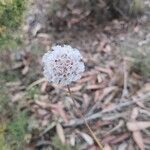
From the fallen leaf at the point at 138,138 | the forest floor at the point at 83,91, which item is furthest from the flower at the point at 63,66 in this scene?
the fallen leaf at the point at 138,138

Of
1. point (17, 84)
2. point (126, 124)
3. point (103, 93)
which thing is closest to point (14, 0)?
point (17, 84)

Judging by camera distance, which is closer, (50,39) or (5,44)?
(5,44)

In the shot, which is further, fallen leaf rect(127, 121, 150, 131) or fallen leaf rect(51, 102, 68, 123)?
fallen leaf rect(51, 102, 68, 123)

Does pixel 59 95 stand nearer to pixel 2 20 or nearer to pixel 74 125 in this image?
pixel 74 125

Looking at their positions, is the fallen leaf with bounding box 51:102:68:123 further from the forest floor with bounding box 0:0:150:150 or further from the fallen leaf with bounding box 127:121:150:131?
the fallen leaf with bounding box 127:121:150:131

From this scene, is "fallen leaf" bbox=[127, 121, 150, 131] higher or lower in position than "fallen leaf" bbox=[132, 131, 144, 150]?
higher

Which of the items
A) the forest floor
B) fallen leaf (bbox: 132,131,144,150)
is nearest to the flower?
the forest floor
